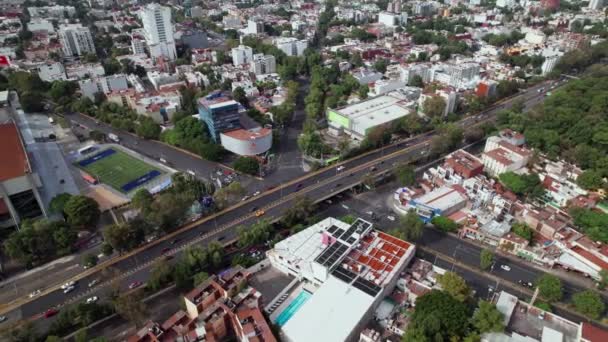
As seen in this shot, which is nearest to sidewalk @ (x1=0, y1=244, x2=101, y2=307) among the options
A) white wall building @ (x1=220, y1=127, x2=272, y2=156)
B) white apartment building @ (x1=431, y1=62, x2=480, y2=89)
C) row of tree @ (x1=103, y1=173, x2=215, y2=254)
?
row of tree @ (x1=103, y1=173, x2=215, y2=254)

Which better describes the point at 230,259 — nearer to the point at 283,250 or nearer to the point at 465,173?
the point at 283,250

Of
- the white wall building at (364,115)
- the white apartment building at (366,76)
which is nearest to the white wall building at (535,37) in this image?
the white apartment building at (366,76)

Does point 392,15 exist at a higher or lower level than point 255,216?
higher

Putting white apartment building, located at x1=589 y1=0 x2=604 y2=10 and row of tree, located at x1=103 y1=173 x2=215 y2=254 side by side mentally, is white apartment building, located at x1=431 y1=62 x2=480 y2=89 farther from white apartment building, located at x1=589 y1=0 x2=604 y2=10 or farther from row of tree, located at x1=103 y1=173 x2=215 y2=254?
white apartment building, located at x1=589 y1=0 x2=604 y2=10

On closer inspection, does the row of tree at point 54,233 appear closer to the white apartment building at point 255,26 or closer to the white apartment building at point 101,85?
the white apartment building at point 101,85

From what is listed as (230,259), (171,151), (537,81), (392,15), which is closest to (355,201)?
(230,259)
